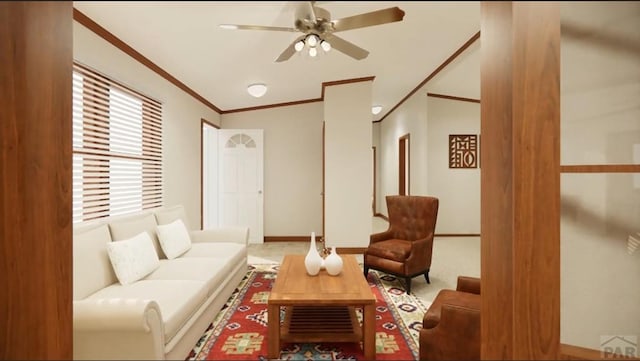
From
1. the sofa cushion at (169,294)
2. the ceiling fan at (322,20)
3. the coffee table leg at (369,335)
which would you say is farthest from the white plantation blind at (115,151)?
the coffee table leg at (369,335)

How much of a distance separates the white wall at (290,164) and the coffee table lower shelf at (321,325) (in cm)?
333

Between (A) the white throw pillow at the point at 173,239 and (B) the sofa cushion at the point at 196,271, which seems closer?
(B) the sofa cushion at the point at 196,271

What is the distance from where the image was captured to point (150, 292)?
6.01ft

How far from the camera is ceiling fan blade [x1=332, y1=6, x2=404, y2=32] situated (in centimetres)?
66

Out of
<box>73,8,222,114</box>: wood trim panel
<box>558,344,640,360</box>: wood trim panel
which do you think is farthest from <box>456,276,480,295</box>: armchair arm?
<box>73,8,222,114</box>: wood trim panel

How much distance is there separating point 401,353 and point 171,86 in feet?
10.6

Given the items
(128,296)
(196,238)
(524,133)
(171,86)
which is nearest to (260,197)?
(196,238)

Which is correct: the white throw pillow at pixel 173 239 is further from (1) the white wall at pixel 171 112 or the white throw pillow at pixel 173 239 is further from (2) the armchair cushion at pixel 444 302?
(2) the armchair cushion at pixel 444 302

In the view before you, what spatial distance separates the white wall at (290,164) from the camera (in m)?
5.43

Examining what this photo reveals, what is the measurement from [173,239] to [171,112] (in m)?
1.49

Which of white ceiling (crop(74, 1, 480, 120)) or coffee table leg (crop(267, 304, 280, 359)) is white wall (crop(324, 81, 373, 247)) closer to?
white ceiling (crop(74, 1, 480, 120))

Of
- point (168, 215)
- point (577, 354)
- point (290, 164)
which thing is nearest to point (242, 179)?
point (290, 164)

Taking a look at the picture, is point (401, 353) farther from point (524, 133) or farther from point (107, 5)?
point (107, 5)

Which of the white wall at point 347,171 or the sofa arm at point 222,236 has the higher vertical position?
the white wall at point 347,171
